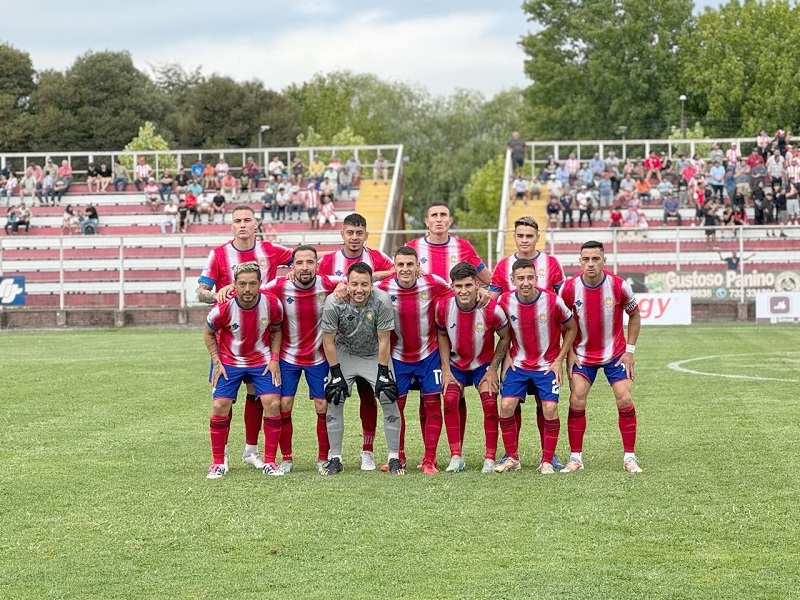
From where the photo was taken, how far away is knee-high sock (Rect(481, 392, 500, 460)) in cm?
967

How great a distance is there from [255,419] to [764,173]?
1118 inches

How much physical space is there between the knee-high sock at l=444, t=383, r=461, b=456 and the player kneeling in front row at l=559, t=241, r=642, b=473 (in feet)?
2.83

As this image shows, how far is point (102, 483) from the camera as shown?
363 inches

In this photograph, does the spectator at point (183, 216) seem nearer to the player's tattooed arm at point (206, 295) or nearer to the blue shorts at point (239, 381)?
the player's tattooed arm at point (206, 295)

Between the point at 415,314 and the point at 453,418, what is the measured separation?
873 mm

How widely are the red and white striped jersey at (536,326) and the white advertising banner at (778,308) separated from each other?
2274cm

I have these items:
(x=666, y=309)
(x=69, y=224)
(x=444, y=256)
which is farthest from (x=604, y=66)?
(x=444, y=256)

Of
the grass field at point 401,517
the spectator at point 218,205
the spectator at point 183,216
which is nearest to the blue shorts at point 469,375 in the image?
the grass field at point 401,517

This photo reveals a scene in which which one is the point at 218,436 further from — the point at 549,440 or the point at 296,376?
the point at 549,440

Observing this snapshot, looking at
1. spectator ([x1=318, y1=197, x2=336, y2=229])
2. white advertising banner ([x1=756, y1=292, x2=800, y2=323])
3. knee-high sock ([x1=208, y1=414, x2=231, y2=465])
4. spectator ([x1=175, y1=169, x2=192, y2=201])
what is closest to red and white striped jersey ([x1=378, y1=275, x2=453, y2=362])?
knee-high sock ([x1=208, y1=414, x2=231, y2=465])

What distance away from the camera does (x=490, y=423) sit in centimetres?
972

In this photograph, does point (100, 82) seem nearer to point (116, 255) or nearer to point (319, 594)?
point (116, 255)

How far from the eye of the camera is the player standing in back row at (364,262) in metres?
9.73

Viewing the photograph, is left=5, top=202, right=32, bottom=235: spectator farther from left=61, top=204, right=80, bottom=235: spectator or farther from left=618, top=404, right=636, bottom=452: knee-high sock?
left=618, top=404, right=636, bottom=452: knee-high sock
